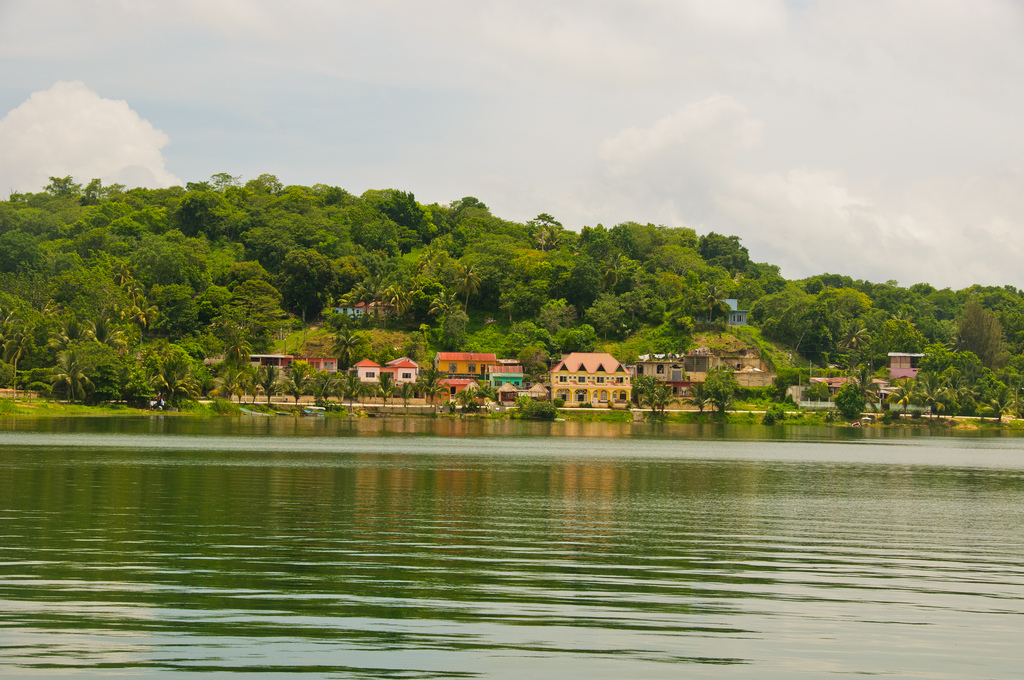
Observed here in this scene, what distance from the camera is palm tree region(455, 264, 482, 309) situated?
417 ft

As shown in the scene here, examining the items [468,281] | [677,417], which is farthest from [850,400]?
[468,281]

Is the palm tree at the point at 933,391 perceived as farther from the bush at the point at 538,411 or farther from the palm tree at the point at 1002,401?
the bush at the point at 538,411

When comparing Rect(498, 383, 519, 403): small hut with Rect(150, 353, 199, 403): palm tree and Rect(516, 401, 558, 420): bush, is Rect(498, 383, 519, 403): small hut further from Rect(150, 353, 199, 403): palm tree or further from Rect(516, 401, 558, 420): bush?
Rect(150, 353, 199, 403): palm tree

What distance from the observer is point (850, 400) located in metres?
104

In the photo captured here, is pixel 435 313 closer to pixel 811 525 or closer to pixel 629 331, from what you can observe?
pixel 629 331

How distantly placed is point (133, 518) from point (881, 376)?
116 m

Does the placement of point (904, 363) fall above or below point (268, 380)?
above

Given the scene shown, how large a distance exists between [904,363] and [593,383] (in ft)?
153

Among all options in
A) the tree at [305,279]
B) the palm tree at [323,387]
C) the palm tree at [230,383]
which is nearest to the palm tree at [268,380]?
the palm tree at [230,383]

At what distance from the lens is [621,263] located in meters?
138

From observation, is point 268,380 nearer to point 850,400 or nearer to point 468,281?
point 468,281

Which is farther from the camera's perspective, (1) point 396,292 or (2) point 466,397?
(1) point 396,292

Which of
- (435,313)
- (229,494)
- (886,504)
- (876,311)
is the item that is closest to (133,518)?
(229,494)

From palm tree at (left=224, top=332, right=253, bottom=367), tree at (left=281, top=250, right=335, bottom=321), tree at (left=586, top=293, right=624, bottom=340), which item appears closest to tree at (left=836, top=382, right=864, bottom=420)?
tree at (left=586, top=293, right=624, bottom=340)
